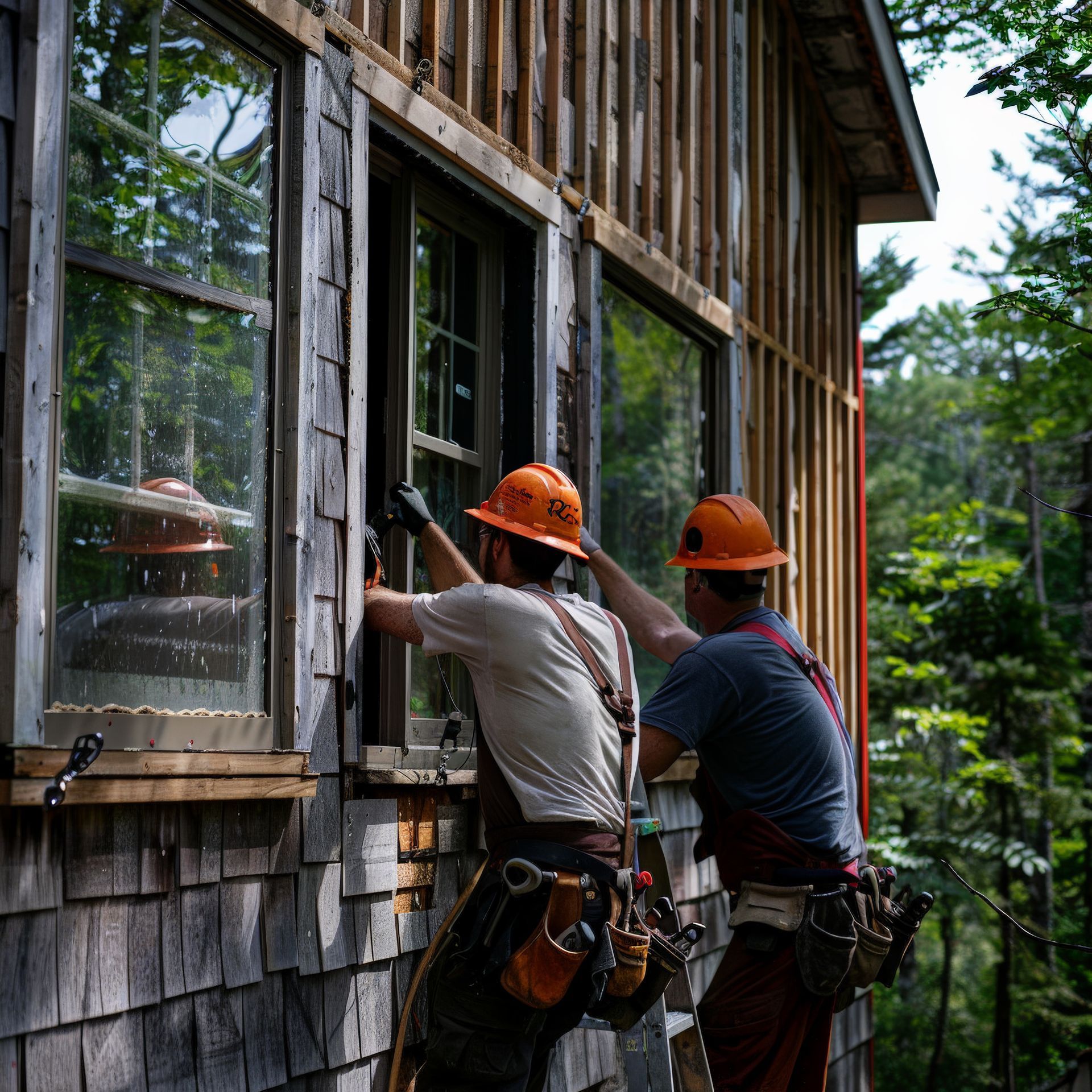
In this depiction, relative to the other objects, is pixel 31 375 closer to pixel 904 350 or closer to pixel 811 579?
pixel 811 579

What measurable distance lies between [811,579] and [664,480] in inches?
49.0

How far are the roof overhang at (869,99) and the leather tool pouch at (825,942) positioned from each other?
6.11 meters

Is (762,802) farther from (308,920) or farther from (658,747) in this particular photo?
(308,920)

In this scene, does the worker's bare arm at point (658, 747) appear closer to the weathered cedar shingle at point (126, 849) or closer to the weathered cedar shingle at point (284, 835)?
the weathered cedar shingle at point (284, 835)

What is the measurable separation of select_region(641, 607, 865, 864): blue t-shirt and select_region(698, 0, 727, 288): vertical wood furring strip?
10.1 feet

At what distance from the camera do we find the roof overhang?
8.11 m

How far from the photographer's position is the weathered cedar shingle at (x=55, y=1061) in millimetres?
2650

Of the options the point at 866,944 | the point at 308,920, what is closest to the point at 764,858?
the point at 866,944

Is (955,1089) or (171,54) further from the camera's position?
(955,1089)

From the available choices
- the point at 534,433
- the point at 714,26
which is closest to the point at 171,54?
the point at 534,433

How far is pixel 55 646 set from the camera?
9.41 ft

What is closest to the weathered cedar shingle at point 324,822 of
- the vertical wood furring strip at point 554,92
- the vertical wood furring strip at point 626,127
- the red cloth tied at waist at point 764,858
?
the red cloth tied at waist at point 764,858

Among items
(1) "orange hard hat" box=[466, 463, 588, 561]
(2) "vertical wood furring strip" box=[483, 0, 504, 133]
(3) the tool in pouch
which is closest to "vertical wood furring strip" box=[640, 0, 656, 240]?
(2) "vertical wood furring strip" box=[483, 0, 504, 133]

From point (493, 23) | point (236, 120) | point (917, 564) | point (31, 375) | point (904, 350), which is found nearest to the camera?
point (31, 375)
